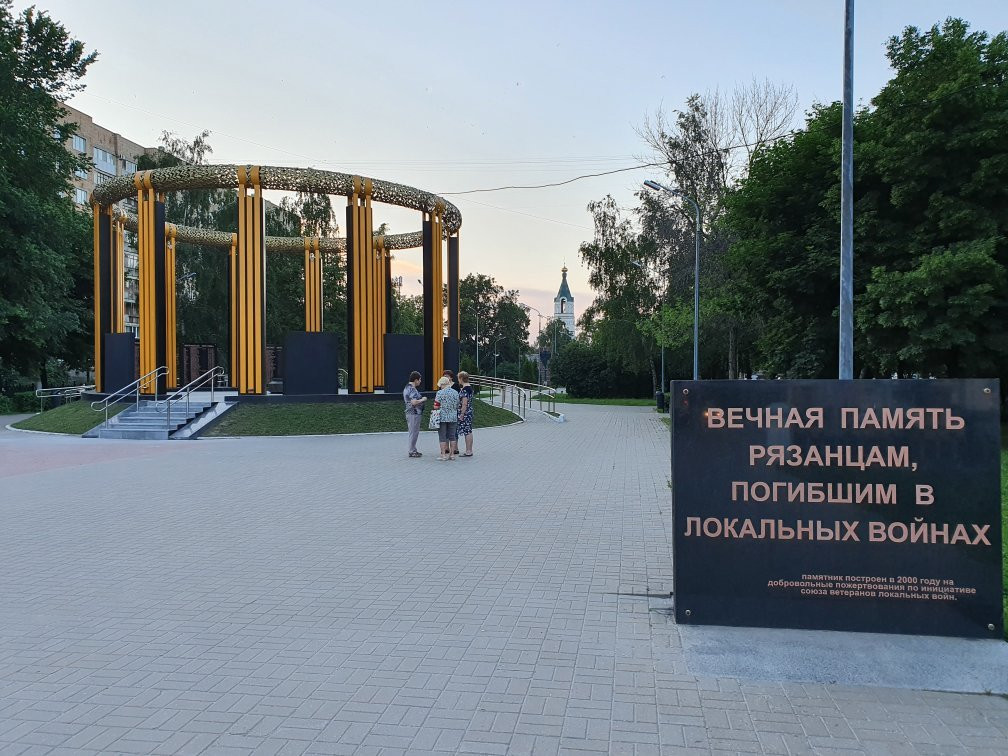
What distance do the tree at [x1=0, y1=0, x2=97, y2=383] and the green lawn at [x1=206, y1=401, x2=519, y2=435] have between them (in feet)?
45.3

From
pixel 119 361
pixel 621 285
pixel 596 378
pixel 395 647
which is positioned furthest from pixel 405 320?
pixel 395 647

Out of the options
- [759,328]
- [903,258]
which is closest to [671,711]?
[903,258]

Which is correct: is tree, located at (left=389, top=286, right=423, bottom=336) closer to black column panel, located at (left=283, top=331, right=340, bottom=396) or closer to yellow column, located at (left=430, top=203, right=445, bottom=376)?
yellow column, located at (left=430, top=203, right=445, bottom=376)

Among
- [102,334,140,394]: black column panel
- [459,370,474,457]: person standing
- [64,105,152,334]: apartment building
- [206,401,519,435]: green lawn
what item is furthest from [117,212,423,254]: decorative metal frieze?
[64,105,152,334]: apartment building

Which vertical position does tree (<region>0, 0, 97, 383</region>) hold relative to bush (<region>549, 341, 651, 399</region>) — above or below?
above

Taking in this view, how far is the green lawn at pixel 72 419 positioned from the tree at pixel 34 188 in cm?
712

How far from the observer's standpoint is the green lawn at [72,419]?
66.8ft

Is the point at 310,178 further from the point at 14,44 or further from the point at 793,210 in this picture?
the point at 14,44

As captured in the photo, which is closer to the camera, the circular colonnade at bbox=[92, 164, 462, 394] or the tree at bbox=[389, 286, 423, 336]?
the circular colonnade at bbox=[92, 164, 462, 394]

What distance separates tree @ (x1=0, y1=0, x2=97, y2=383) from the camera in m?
28.1

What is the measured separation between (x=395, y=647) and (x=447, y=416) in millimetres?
9529

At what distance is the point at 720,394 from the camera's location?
4535 millimetres

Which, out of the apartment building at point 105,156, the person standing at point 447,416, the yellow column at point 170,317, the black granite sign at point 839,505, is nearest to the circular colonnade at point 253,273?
the yellow column at point 170,317

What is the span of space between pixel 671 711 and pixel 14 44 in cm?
3749
